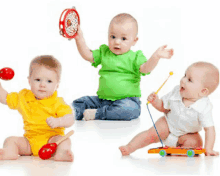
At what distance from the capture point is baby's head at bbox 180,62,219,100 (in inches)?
111

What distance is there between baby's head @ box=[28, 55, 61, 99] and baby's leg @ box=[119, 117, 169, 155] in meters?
0.55

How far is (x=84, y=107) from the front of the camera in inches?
175

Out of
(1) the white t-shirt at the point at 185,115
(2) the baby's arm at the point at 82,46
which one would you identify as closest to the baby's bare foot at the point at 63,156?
(1) the white t-shirt at the point at 185,115

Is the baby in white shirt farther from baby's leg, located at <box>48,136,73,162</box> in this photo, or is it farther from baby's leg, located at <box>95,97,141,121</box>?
baby's leg, located at <box>95,97,141,121</box>

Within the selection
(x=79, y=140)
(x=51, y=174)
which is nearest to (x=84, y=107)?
(x=79, y=140)

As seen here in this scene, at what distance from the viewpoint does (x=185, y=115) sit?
2.87 metres

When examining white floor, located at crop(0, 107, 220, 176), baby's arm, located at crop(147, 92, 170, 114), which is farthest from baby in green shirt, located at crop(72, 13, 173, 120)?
baby's arm, located at crop(147, 92, 170, 114)

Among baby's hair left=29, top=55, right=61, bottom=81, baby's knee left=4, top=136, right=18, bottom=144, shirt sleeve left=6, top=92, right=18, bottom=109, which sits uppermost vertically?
baby's hair left=29, top=55, right=61, bottom=81

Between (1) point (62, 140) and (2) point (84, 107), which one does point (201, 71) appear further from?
(2) point (84, 107)

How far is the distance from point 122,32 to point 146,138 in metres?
1.53

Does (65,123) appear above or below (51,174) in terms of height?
above

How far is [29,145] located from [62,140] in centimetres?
22

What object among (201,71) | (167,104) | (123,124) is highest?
(201,71)

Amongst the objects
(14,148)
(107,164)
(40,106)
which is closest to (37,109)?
(40,106)
